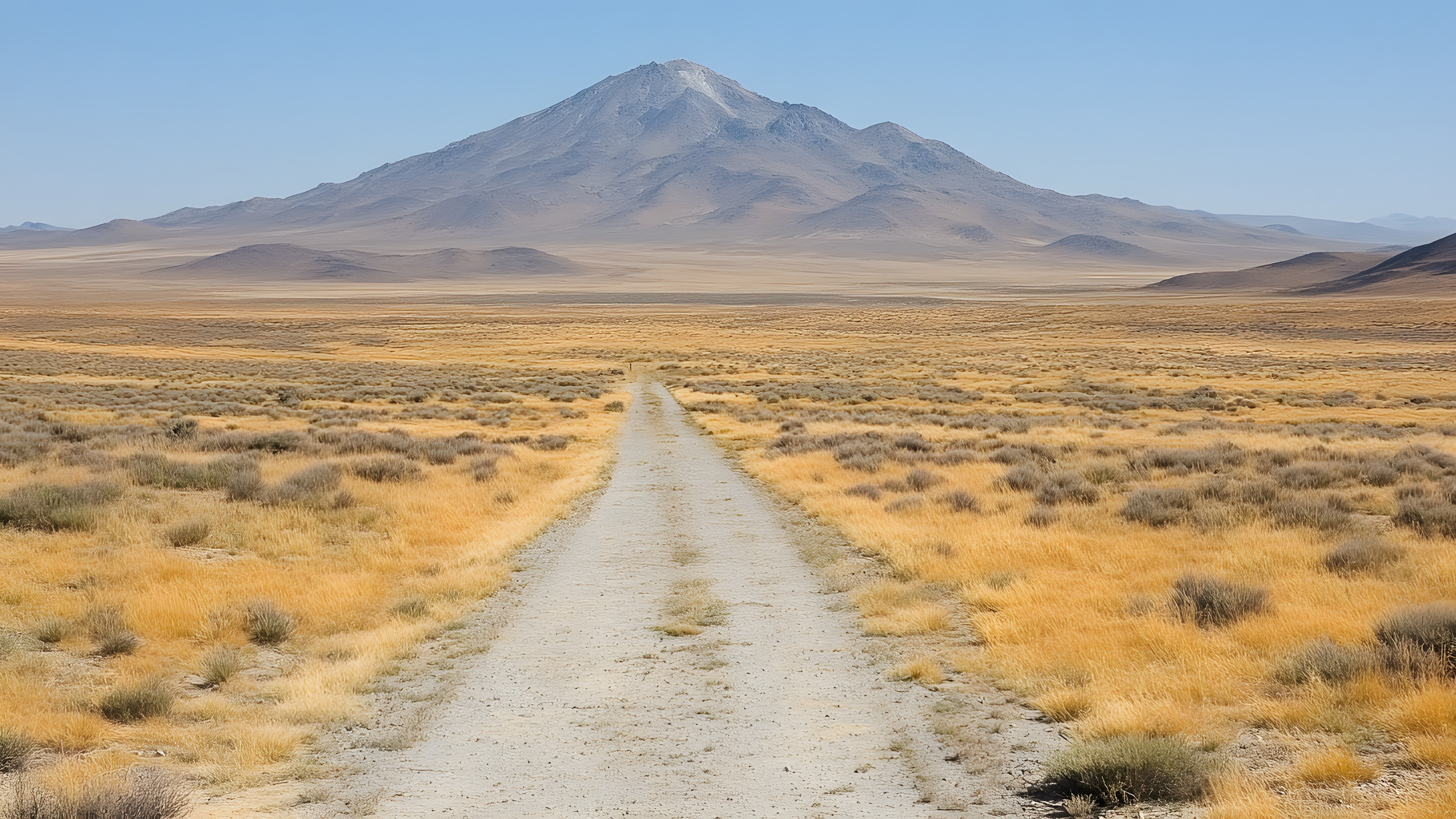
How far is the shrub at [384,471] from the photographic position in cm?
1989

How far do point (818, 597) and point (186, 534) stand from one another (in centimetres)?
873

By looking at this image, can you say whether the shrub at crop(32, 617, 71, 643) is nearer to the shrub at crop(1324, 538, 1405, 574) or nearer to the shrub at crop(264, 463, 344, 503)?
the shrub at crop(264, 463, 344, 503)

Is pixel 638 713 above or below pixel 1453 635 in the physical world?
below

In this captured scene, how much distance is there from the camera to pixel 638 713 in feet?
26.7

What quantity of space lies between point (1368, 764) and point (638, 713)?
5.13 m

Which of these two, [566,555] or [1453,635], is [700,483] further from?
[1453,635]

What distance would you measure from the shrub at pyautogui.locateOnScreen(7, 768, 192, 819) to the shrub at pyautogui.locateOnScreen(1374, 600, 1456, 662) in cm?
902

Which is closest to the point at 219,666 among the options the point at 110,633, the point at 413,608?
the point at 110,633

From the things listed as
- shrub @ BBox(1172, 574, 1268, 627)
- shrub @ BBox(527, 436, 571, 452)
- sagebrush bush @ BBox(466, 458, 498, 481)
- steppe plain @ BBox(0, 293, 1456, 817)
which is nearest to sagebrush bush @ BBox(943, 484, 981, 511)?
steppe plain @ BBox(0, 293, 1456, 817)

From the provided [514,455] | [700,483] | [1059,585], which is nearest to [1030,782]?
[1059,585]

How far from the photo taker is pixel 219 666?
8.91 meters

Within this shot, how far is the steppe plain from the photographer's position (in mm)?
6906

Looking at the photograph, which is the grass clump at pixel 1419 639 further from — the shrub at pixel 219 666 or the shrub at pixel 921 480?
the shrub at pixel 921 480

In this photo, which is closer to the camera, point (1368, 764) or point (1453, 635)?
point (1368, 764)
